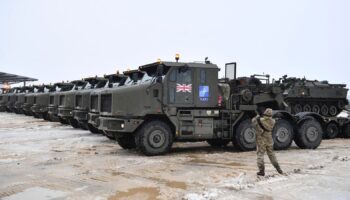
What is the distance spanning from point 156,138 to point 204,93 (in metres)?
1.88

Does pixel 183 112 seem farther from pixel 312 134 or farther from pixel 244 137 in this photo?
pixel 312 134

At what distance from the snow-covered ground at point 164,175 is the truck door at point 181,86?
1484mm

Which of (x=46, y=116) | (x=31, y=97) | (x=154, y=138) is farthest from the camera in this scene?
(x=31, y=97)

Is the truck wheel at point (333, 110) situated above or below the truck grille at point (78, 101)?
below

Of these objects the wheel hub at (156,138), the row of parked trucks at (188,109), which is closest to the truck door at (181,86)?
the row of parked trucks at (188,109)

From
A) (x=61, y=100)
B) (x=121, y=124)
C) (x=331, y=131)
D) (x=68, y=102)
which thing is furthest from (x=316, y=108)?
(x=121, y=124)

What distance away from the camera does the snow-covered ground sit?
6.58 m

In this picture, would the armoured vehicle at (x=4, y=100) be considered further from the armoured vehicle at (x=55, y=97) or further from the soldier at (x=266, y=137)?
the soldier at (x=266, y=137)

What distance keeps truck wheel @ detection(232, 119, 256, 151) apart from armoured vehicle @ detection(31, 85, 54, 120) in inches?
539

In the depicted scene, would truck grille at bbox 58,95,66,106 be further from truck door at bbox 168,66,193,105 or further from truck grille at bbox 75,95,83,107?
truck door at bbox 168,66,193,105

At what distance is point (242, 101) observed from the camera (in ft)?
41.2

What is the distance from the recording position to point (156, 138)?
10945 millimetres

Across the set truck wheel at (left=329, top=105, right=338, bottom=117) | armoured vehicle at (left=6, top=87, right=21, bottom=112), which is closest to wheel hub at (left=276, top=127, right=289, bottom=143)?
truck wheel at (left=329, top=105, right=338, bottom=117)

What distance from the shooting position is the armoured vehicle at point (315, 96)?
19.4 metres
